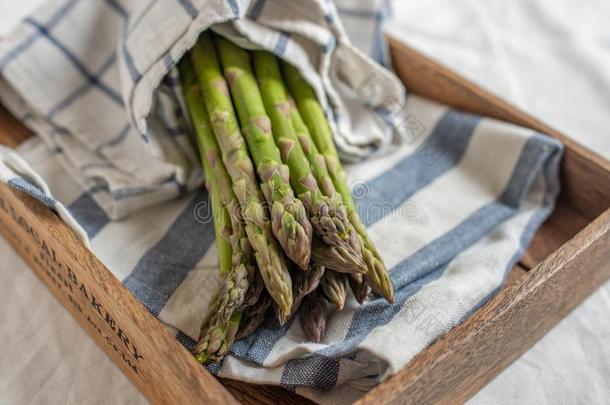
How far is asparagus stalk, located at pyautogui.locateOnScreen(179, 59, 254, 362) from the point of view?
28.0 inches

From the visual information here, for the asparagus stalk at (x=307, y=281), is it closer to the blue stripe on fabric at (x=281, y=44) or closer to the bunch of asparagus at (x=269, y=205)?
the bunch of asparagus at (x=269, y=205)

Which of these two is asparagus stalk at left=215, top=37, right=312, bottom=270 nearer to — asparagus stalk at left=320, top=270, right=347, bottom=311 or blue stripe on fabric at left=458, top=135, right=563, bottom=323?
asparagus stalk at left=320, top=270, right=347, bottom=311

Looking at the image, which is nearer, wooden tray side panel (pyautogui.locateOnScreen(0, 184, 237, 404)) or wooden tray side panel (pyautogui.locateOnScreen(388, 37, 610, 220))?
wooden tray side panel (pyautogui.locateOnScreen(0, 184, 237, 404))

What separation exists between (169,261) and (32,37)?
397 mm

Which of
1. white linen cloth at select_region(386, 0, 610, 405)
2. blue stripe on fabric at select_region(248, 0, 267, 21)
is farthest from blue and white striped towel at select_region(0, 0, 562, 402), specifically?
white linen cloth at select_region(386, 0, 610, 405)

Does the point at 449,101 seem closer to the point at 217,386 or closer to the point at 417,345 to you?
the point at 417,345

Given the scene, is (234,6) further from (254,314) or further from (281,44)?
(254,314)

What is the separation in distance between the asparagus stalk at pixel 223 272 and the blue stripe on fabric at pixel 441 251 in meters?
0.07

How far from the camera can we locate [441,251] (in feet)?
2.75

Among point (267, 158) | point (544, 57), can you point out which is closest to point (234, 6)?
point (267, 158)

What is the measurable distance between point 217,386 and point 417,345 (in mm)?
193

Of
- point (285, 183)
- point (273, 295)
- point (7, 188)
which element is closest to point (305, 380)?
point (273, 295)

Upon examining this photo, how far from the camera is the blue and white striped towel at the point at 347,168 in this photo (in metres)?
0.73

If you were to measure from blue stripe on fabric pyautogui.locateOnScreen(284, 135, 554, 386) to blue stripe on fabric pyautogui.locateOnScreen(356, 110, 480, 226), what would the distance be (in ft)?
0.27
